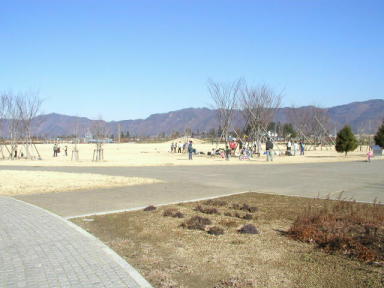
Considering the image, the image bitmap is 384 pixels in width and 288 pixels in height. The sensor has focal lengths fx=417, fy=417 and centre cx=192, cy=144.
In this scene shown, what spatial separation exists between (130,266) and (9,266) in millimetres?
1430

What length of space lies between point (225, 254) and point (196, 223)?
1.72 metres

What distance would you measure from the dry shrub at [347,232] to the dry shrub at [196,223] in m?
1.50

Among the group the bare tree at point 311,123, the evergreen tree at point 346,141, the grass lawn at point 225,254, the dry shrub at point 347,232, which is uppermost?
the bare tree at point 311,123

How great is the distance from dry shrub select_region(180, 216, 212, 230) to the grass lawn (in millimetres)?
100

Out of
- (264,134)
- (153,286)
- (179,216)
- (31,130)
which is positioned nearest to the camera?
(153,286)

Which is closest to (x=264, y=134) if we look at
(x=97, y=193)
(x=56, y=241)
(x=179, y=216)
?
(x=97, y=193)

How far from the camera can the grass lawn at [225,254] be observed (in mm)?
4594

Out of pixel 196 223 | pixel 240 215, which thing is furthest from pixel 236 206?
pixel 196 223

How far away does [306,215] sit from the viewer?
732cm

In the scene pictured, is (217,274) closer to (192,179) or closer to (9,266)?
(9,266)

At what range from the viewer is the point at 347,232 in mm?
6309

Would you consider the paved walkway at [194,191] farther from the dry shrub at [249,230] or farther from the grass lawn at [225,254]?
the dry shrub at [249,230]

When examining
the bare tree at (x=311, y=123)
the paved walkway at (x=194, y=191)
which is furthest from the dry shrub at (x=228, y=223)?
the bare tree at (x=311, y=123)

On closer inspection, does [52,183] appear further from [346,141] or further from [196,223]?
[346,141]
